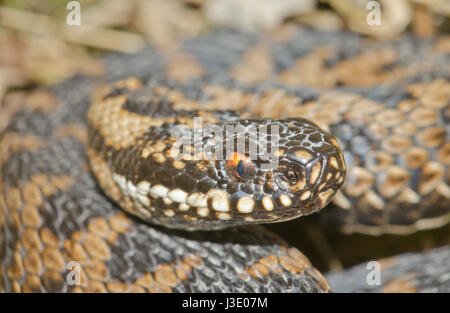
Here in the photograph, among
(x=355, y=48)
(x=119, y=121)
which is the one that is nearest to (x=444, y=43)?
(x=355, y=48)

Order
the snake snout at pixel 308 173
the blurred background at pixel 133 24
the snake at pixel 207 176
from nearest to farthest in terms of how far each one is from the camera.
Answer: the snake snout at pixel 308 173 < the snake at pixel 207 176 < the blurred background at pixel 133 24

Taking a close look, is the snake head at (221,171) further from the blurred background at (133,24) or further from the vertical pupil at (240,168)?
the blurred background at (133,24)

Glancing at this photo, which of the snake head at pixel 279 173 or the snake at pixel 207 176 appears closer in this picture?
the snake head at pixel 279 173

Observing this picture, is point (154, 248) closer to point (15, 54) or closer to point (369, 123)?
point (369, 123)

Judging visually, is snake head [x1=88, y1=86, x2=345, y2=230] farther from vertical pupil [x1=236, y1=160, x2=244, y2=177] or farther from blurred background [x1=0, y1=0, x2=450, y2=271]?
blurred background [x1=0, y1=0, x2=450, y2=271]

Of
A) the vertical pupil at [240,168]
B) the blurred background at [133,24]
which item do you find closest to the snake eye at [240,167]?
the vertical pupil at [240,168]

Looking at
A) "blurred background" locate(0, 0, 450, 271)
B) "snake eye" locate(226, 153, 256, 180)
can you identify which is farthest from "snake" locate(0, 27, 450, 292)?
"blurred background" locate(0, 0, 450, 271)
